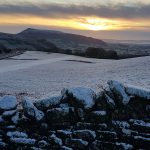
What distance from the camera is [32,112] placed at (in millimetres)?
12984

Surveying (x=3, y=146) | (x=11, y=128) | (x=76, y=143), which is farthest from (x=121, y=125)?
(x=3, y=146)

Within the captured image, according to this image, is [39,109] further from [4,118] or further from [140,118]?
[140,118]

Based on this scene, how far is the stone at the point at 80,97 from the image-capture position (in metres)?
12.9

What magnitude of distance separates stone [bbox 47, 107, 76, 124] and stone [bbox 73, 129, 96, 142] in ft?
1.92

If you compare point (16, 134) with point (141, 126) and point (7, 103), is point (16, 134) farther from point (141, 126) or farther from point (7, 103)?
point (141, 126)

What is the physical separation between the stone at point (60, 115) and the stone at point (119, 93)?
5.12 ft

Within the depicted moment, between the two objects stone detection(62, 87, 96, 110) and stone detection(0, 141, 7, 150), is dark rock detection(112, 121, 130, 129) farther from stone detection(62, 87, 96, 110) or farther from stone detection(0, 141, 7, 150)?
stone detection(0, 141, 7, 150)

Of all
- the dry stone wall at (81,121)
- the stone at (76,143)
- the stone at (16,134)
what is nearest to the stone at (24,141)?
the dry stone wall at (81,121)

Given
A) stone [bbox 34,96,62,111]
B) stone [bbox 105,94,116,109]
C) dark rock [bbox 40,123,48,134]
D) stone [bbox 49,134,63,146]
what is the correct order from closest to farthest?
stone [bbox 49,134,63,146]
dark rock [bbox 40,123,48,134]
stone [bbox 105,94,116,109]
stone [bbox 34,96,62,111]

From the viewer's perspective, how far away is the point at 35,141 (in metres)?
12.6

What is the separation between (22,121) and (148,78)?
1819 cm

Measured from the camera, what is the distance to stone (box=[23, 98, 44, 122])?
1292 cm

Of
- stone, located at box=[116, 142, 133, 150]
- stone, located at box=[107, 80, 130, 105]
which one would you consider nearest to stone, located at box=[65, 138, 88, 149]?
stone, located at box=[116, 142, 133, 150]

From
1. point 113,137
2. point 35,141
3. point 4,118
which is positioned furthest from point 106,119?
point 4,118
